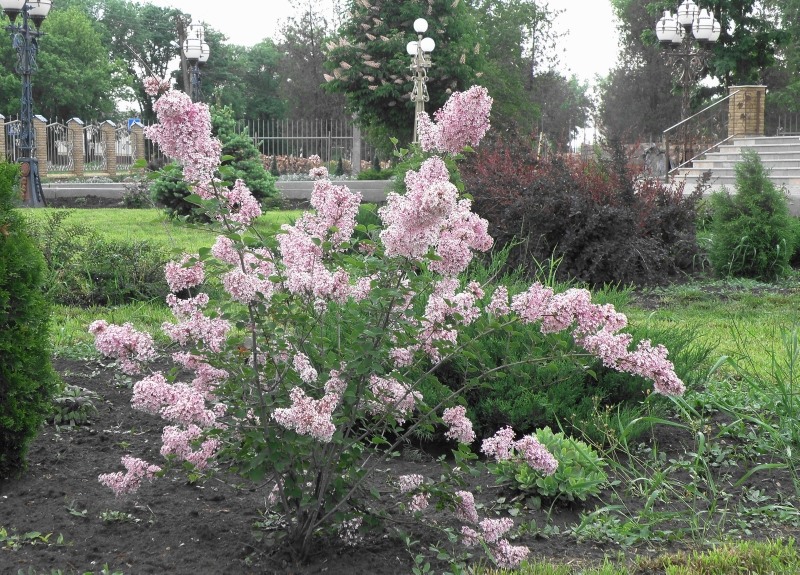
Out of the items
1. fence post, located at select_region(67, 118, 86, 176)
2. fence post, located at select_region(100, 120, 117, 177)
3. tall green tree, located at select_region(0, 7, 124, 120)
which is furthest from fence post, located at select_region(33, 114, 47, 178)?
tall green tree, located at select_region(0, 7, 124, 120)

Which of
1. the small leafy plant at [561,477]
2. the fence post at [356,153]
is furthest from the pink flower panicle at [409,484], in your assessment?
the fence post at [356,153]

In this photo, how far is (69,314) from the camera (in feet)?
24.7

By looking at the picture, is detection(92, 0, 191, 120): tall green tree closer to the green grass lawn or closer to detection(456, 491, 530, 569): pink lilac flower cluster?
the green grass lawn

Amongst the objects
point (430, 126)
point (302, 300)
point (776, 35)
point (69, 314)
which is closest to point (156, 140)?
point (302, 300)

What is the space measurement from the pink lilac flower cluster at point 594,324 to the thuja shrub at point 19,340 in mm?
1999

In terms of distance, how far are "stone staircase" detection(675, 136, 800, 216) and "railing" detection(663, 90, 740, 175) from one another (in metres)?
0.56

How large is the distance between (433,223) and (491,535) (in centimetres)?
110

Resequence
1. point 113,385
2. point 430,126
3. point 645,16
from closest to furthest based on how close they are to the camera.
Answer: point 430,126, point 113,385, point 645,16

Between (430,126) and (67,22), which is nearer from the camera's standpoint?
(430,126)

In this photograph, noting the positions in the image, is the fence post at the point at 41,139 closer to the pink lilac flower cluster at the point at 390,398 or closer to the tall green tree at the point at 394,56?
the tall green tree at the point at 394,56

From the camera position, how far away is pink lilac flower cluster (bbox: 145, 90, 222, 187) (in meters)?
2.72

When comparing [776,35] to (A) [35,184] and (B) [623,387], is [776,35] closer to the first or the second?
(A) [35,184]

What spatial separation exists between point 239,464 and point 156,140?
113 cm

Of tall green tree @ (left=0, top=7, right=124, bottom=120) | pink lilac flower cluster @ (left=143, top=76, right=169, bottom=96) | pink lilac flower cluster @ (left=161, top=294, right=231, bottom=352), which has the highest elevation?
tall green tree @ (left=0, top=7, right=124, bottom=120)
